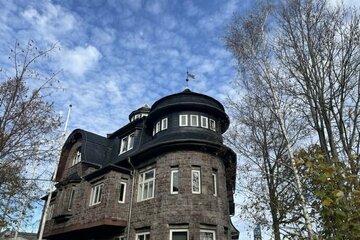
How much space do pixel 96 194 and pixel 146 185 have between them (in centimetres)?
372

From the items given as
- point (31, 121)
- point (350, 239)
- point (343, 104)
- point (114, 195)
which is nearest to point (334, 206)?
point (350, 239)

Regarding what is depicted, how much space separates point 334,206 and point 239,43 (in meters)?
10.4

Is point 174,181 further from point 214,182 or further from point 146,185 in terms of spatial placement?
point 214,182

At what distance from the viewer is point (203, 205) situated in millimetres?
14758

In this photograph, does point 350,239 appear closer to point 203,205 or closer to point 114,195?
point 203,205

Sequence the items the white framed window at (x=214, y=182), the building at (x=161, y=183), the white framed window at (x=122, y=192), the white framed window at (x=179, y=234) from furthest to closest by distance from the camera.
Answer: the white framed window at (x=122, y=192)
the white framed window at (x=214, y=182)
the building at (x=161, y=183)
the white framed window at (x=179, y=234)

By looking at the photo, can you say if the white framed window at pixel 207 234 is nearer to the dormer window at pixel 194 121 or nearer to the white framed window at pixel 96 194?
the dormer window at pixel 194 121

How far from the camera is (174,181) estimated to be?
15.6m

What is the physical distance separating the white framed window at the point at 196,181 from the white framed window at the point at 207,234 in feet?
6.40

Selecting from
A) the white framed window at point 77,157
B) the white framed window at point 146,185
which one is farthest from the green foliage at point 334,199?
the white framed window at point 77,157

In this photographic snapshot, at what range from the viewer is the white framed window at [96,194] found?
58.5ft

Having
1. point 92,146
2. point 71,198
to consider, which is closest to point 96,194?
point 71,198

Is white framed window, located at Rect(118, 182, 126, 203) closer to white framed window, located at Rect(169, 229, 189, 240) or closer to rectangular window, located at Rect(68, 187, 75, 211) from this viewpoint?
white framed window, located at Rect(169, 229, 189, 240)

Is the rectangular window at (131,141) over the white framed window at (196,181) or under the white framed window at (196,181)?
over
